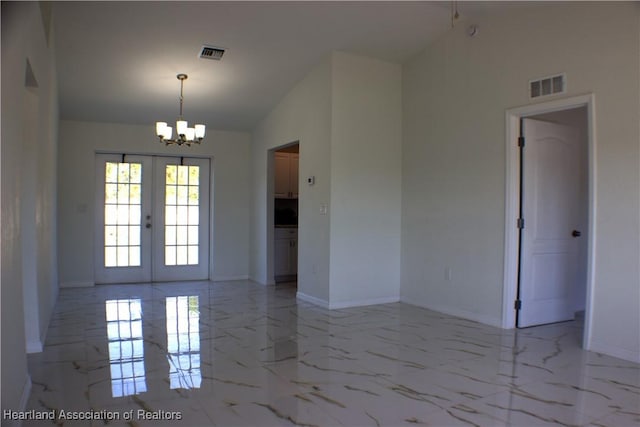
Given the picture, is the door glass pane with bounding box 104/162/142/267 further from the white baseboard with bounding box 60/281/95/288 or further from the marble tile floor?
the marble tile floor

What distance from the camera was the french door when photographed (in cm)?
726

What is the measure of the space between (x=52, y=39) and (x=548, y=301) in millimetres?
5597

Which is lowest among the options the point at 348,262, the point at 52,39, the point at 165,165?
the point at 348,262

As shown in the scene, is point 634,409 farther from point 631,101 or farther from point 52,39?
point 52,39

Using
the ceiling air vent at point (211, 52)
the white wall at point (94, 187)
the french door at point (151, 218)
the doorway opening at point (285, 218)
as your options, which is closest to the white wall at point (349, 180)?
the ceiling air vent at point (211, 52)

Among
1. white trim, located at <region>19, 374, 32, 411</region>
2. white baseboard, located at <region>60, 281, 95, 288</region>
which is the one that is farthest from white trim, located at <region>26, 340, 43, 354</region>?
white baseboard, located at <region>60, 281, 95, 288</region>

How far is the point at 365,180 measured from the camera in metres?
5.71

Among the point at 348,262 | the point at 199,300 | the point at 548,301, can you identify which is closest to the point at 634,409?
the point at 548,301

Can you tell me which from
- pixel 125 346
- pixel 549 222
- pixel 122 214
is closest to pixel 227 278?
pixel 122 214

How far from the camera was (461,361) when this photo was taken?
357 cm

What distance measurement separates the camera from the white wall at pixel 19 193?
216 centimetres

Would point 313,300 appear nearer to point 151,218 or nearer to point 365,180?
point 365,180

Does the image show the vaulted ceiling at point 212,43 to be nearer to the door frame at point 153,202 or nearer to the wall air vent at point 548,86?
the door frame at point 153,202

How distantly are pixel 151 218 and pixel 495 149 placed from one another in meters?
5.33
